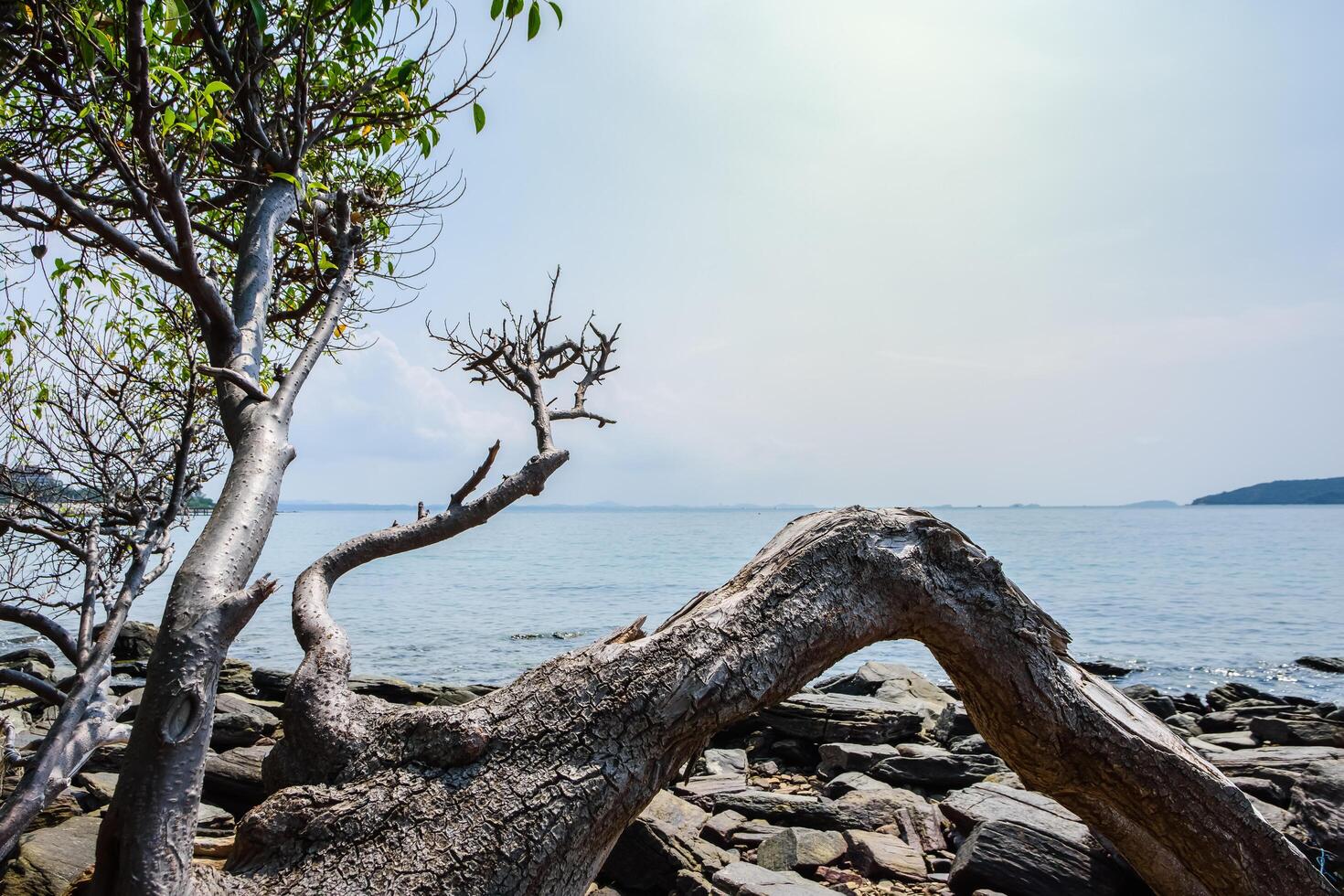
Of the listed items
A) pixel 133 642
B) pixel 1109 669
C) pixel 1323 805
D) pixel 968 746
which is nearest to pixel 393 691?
pixel 968 746

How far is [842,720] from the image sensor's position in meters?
10.0

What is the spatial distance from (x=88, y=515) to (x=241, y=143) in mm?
3742

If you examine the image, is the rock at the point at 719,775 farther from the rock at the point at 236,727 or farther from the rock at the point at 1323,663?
the rock at the point at 1323,663

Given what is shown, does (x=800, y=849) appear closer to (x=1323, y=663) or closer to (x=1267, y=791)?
(x=1267, y=791)

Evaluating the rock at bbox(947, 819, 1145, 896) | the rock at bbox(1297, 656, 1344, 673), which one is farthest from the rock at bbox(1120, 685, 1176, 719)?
the rock at bbox(947, 819, 1145, 896)

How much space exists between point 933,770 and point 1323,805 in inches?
123

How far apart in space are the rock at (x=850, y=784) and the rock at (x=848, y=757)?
0.47 m

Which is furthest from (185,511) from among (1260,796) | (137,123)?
(1260,796)

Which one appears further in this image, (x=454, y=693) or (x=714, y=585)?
(x=714, y=585)

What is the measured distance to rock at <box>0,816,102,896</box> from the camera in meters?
4.71

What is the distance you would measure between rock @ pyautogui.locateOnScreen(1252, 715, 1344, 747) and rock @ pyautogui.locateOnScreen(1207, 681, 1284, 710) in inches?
133

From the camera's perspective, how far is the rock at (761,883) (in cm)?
502

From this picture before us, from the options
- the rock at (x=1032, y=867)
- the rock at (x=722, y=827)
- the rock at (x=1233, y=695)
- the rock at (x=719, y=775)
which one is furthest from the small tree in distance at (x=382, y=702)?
the rock at (x=1233, y=695)

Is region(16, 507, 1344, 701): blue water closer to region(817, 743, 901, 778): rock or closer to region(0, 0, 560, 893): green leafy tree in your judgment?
region(817, 743, 901, 778): rock
